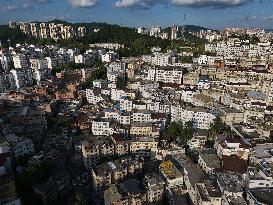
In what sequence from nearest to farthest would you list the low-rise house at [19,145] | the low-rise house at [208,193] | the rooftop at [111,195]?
the low-rise house at [208,193]
the rooftop at [111,195]
the low-rise house at [19,145]

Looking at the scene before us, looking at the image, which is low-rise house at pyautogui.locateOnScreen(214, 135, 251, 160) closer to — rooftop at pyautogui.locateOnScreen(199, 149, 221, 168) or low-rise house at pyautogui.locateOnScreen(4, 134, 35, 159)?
rooftop at pyautogui.locateOnScreen(199, 149, 221, 168)

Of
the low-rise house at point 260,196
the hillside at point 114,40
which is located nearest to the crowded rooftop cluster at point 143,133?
the low-rise house at point 260,196

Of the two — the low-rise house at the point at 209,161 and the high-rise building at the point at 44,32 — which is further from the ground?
the high-rise building at the point at 44,32

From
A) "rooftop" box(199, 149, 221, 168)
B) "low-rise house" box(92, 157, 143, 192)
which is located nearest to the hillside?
"rooftop" box(199, 149, 221, 168)

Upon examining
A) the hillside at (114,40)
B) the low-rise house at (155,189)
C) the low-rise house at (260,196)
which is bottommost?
the low-rise house at (155,189)

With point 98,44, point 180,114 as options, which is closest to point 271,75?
point 180,114

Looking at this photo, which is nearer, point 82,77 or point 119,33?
point 82,77

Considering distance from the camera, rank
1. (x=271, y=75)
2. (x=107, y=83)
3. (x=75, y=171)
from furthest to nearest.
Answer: (x=107, y=83), (x=271, y=75), (x=75, y=171)

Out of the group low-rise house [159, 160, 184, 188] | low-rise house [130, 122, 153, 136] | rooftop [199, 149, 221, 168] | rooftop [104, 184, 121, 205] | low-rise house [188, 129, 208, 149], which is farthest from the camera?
low-rise house [130, 122, 153, 136]

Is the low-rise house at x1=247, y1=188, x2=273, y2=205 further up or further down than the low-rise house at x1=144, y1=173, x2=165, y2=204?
further up

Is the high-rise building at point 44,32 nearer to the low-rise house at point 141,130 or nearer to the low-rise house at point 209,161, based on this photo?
the low-rise house at point 141,130

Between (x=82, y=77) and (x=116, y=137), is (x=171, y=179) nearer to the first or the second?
(x=116, y=137)
